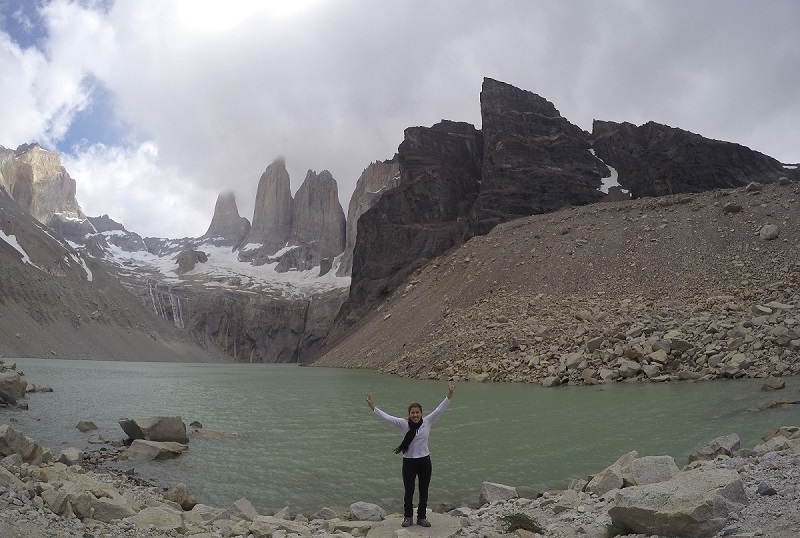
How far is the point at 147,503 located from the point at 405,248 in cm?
7250

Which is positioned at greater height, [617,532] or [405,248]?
[405,248]

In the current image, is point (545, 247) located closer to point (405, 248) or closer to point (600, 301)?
point (600, 301)

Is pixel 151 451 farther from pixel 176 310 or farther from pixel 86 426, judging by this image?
pixel 176 310

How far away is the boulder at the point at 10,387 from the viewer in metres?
21.7

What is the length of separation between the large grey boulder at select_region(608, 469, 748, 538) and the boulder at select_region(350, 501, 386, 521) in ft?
13.1

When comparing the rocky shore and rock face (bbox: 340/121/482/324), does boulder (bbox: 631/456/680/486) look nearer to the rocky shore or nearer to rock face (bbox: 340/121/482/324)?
the rocky shore

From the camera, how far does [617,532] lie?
6555 mm

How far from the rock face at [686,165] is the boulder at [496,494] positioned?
2683 inches

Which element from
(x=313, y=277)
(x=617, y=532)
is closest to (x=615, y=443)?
(x=617, y=532)

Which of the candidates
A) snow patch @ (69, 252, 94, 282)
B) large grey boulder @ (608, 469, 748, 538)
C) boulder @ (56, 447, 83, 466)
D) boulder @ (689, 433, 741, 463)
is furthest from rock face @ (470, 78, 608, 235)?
snow patch @ (69, 252, 94, 282)

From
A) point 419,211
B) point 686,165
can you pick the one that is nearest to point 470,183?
point 419,211

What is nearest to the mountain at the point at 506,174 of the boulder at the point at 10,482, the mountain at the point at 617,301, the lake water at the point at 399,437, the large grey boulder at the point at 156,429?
the mountain at the point at 617,301

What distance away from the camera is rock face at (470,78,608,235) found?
2896 inches

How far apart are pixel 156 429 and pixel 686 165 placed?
71.8 m
